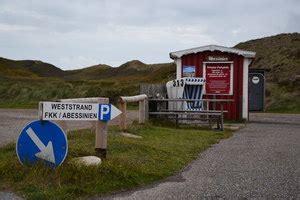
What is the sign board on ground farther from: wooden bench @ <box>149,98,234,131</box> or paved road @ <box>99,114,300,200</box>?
wooden bench @ <box>149,98,234,131</box>

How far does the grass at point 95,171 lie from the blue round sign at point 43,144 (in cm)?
16

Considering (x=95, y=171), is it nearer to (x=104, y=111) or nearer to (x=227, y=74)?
(x=104, y=111)

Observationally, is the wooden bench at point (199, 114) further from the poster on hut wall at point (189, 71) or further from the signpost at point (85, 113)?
the signpost at point (85, 113)

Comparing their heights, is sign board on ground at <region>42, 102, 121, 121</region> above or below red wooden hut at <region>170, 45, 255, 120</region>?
below

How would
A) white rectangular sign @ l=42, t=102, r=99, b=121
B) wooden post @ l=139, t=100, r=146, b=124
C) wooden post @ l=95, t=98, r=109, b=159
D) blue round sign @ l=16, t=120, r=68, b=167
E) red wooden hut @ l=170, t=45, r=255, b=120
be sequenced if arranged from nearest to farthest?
blue round sign @ l=16, t=120, r=68, b=167 < white rectangular sign @ l=42, t=102, r=99, b=121 < wooden post @ l=95, t=98, r=109, b=159 < wooden post @ l=139, t=100, r=146, b=124 < red wooden hut @ l=170, t=45, r=255, b=120

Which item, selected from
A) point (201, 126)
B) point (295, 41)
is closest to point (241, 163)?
point (201, 126)

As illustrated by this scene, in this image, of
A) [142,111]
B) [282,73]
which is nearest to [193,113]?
[142,111]

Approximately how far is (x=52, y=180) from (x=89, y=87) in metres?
38.0

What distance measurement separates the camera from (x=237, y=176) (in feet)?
29.2

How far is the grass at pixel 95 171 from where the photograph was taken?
24.7 ft

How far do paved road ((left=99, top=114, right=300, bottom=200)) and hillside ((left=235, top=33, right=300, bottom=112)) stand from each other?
22.1m

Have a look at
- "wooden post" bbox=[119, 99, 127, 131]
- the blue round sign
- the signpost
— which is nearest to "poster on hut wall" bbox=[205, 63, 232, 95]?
"wooden post" bbox=[119, 99, 127, 131]

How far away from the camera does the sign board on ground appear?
852cm

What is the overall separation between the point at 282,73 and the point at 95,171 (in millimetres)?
36695
